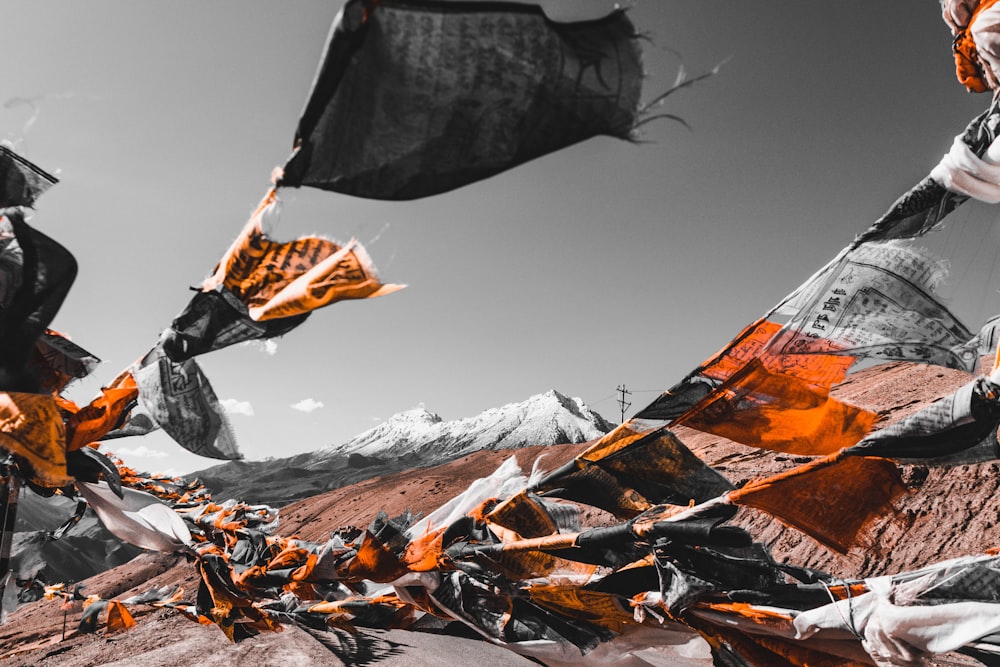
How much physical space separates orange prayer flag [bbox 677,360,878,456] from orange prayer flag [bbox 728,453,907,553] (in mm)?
A: 113

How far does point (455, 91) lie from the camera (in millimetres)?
1324

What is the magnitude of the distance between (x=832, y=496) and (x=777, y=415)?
1.37 feet

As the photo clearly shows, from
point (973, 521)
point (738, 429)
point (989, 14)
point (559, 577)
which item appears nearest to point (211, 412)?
point (559, 577)

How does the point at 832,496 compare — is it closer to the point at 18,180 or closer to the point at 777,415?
the point at 777,415

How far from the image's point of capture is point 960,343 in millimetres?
2055

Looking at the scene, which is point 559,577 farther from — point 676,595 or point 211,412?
point 211,412

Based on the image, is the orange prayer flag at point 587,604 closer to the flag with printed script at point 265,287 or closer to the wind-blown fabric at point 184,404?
the wind-blown fabric at point 184,404

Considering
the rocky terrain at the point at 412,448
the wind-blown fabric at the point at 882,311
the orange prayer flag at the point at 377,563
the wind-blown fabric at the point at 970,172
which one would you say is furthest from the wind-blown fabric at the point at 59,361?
the rocky terrain at the point at 412,448

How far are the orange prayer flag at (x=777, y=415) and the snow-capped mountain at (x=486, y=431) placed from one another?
5190cm

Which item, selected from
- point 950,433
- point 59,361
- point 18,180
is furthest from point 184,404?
point 950,433

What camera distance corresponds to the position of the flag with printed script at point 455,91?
50.1 inches

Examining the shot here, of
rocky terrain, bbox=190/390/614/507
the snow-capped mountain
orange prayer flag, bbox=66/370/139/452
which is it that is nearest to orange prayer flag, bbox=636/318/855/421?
A: orange prayer flag, bbox=66/370/139/452

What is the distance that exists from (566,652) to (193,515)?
399 cm

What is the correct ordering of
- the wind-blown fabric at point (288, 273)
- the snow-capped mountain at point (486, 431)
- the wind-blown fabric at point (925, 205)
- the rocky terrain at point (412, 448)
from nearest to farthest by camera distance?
the wind-blown fabric at point (288, 273) < the wind-blown fabric at point (925, 205) < the rocky terrain at point (412, 448) < the snow-capped mountain at point (486, 431)
